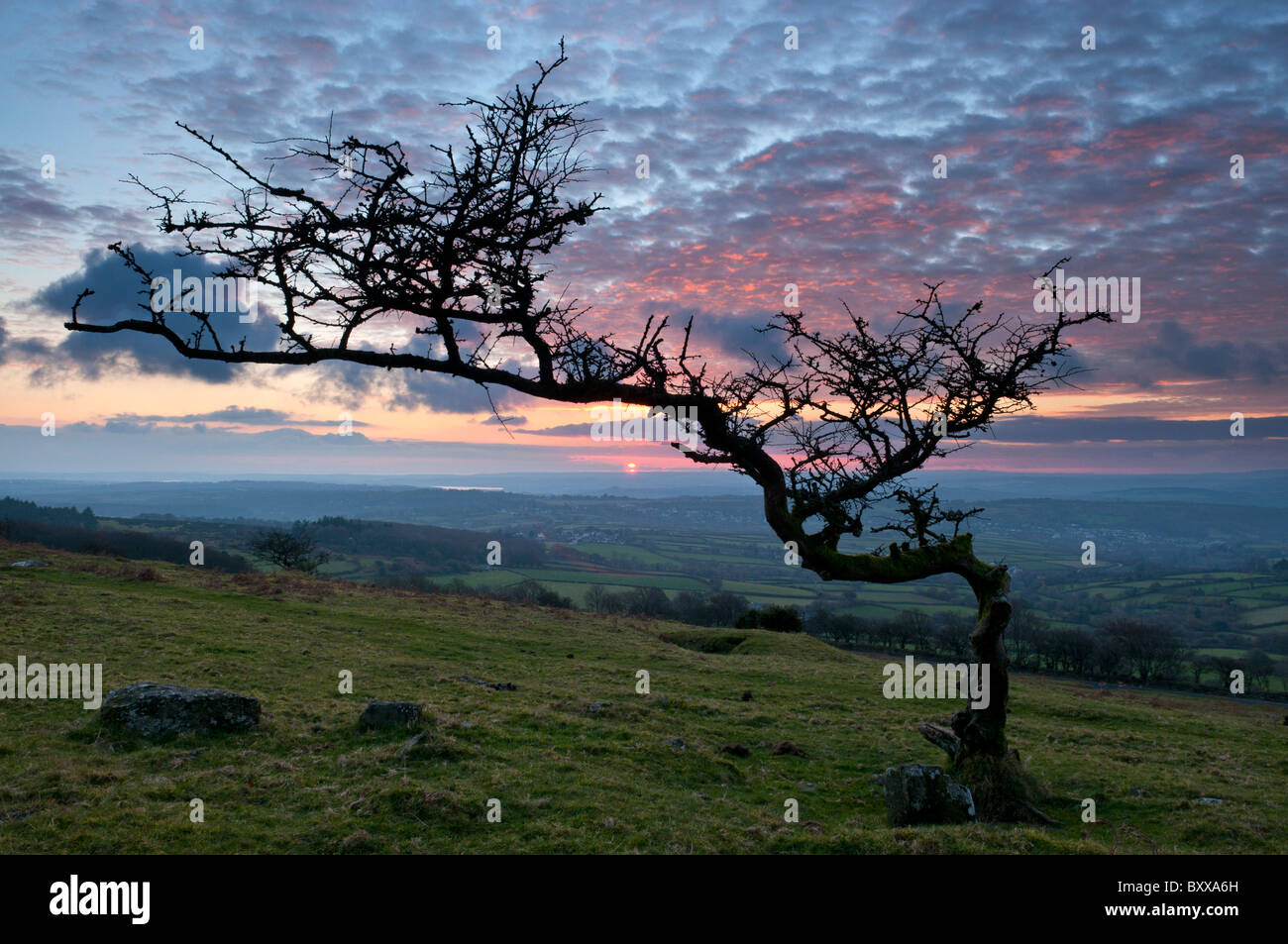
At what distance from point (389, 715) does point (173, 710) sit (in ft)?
12.9

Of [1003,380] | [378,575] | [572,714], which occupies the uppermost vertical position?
[1003,380]

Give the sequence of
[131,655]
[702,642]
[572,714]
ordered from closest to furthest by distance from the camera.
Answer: [572,714] → [131,655] → [702,642]

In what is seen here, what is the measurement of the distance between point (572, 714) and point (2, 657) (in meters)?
14.9

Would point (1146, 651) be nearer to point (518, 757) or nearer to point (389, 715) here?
point (518, 757)

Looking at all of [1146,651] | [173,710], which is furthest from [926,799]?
[1146,651]

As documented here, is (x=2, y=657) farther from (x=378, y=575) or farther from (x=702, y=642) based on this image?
(x=378, y=575)

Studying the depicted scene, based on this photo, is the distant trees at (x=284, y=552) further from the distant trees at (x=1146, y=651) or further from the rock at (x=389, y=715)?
the distant trees at (x=1146, y=651)

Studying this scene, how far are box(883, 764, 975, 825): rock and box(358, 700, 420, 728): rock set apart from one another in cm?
955

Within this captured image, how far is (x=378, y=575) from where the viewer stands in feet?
319

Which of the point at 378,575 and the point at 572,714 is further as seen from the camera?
the point at 378,575

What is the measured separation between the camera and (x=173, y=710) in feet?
40.4

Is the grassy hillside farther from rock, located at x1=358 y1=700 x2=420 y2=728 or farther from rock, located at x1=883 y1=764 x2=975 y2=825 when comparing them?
rock, located at x1=883 y1=764 x2=975 y2=825

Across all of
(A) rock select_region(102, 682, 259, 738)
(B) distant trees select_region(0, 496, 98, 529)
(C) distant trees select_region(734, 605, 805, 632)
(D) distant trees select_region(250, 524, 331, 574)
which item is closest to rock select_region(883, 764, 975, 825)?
(A) rock select_region(102, 682, 259, 738)
